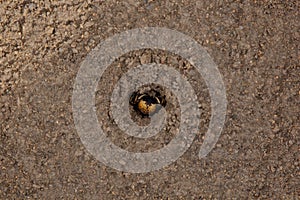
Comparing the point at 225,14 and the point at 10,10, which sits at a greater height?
the point at 10,10

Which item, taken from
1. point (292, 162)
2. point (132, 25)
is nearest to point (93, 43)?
point (132, 25)

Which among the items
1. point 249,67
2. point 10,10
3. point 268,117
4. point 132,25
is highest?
point 10,10

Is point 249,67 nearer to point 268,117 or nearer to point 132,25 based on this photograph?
point 268,117
